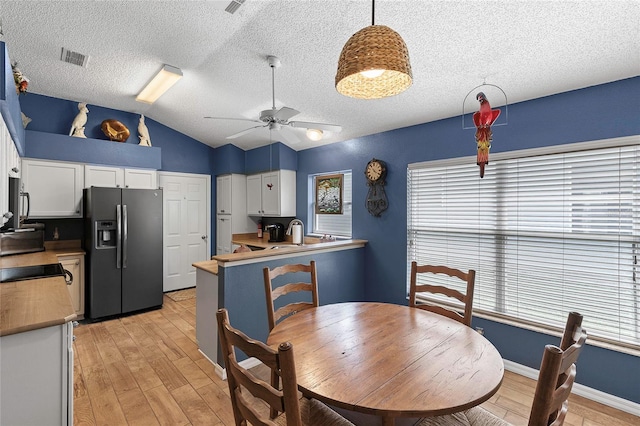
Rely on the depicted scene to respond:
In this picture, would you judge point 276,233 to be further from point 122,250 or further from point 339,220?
point 122,250

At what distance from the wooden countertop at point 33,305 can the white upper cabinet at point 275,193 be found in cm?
294

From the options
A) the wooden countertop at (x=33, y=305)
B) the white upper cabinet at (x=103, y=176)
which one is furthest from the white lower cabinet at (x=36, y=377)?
the white upper cabinet at (x=103, y=176)

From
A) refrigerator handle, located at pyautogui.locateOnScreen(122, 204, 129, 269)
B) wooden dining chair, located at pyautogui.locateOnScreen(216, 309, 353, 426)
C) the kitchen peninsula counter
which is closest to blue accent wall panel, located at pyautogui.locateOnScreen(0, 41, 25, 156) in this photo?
refrigerator handle, located at pyautogui.locateOnScreen(122, 204, 129, 269)

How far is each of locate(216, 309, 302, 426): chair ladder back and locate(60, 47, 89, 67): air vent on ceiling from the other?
3.24 meters

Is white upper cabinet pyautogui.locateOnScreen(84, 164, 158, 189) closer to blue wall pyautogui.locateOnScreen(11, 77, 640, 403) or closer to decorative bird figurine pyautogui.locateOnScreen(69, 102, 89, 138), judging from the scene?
decorative bird figurine pyautogui.locateOnScreen(69, 102, 89, 138)

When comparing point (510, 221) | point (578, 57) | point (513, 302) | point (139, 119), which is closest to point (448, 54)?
point (578, 57)

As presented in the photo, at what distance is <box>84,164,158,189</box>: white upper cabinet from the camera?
13.0 ft

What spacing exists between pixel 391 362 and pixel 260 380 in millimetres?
597

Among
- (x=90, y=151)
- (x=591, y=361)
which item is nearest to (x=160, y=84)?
(x=90, y=151)

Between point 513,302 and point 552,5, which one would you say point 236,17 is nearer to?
point 552,5

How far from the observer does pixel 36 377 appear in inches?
53.9

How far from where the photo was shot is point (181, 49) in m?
2.74

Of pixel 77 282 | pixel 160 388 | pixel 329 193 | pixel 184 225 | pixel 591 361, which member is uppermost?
pixel 329 193

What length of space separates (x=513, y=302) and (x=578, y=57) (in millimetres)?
2013
